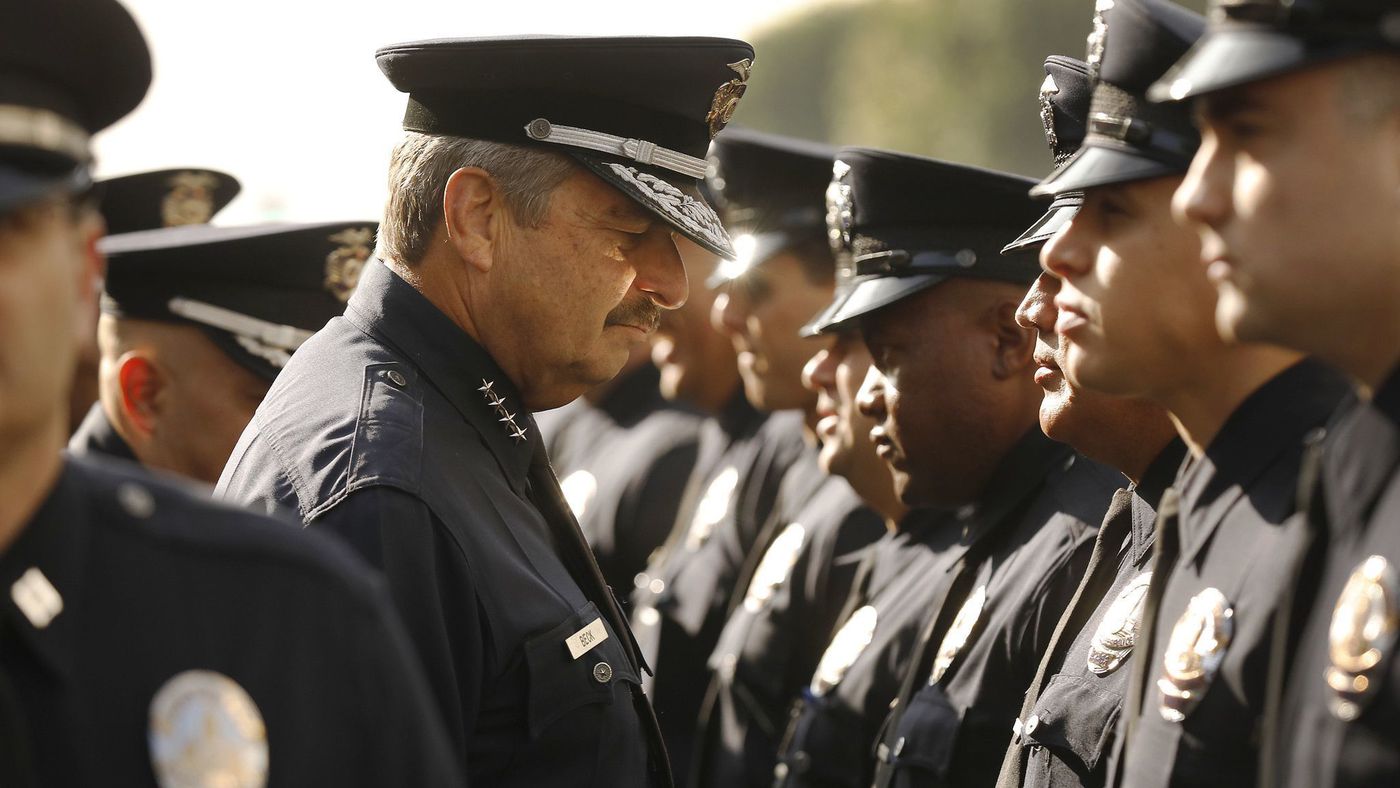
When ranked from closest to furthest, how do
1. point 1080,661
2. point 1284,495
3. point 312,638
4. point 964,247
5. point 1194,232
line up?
point 312,638, point 1284,495, point 1194,232, point 1080,661, point 964,247

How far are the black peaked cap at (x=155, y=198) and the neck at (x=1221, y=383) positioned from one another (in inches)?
164

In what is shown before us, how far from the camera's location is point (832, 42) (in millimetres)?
31844

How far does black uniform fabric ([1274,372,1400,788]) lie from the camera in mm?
1978

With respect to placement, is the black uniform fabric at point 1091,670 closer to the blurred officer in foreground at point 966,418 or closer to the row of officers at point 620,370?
the row of officers at point 620,370

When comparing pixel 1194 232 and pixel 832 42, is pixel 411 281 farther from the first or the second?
pixel 832 42

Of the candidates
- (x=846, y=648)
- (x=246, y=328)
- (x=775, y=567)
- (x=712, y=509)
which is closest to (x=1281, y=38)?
(x=846, y=648)

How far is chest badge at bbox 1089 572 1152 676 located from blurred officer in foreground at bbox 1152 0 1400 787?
92 cm

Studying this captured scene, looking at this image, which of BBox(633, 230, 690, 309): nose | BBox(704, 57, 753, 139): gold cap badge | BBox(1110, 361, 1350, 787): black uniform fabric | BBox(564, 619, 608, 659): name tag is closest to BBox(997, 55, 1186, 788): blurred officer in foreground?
BBox(1110, 361, 1350, 787): black uniform fabric

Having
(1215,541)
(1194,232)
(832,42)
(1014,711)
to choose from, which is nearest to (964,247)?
(1014,711)

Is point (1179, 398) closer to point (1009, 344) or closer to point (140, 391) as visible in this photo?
point (1009, 344)

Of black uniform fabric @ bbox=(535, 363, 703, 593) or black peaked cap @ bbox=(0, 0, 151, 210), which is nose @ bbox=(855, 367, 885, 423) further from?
black uniform fabric @ bbox=(535, 363, 703, 593)

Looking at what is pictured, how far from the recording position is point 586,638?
312 cm

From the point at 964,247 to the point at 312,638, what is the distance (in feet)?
9.73

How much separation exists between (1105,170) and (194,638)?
1.88 meters
